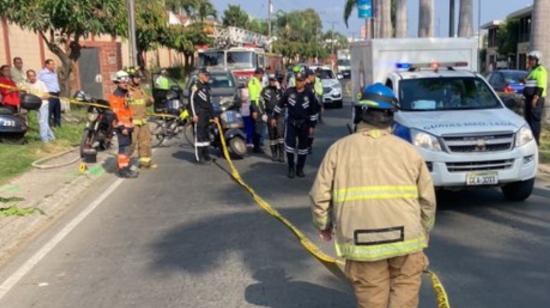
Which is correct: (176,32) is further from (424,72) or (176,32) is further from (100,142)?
(424,72)

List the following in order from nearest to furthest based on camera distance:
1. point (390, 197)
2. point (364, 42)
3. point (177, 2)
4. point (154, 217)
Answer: point (390, 197) → point (154, 217) → point (364, 42) → point (177, 2)

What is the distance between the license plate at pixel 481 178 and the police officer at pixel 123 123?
5917 millimetres

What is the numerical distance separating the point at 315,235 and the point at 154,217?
2328 mm

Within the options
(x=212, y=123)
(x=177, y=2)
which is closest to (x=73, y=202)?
(x=212, y=123)

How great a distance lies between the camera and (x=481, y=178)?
775 centimetres

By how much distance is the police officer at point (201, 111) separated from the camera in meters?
12.4

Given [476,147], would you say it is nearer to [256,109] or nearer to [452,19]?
[256,109]

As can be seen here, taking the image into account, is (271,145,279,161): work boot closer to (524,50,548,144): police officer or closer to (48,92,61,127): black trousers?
(524,50,548,144): police officer

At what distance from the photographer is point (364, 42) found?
47.9 feet

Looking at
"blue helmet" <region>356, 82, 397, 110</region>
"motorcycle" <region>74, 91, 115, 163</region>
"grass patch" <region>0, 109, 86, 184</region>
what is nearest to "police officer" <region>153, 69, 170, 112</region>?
"grass patch" <region>0, 109, 86, 184</region>

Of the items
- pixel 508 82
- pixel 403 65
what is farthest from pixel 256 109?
pixel 508 82

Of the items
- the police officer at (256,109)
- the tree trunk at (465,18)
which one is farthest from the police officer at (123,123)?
the tree trunk at (465,18)

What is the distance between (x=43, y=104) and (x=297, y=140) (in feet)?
21.8

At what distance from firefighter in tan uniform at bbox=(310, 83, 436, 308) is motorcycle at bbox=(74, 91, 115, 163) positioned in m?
9.70
